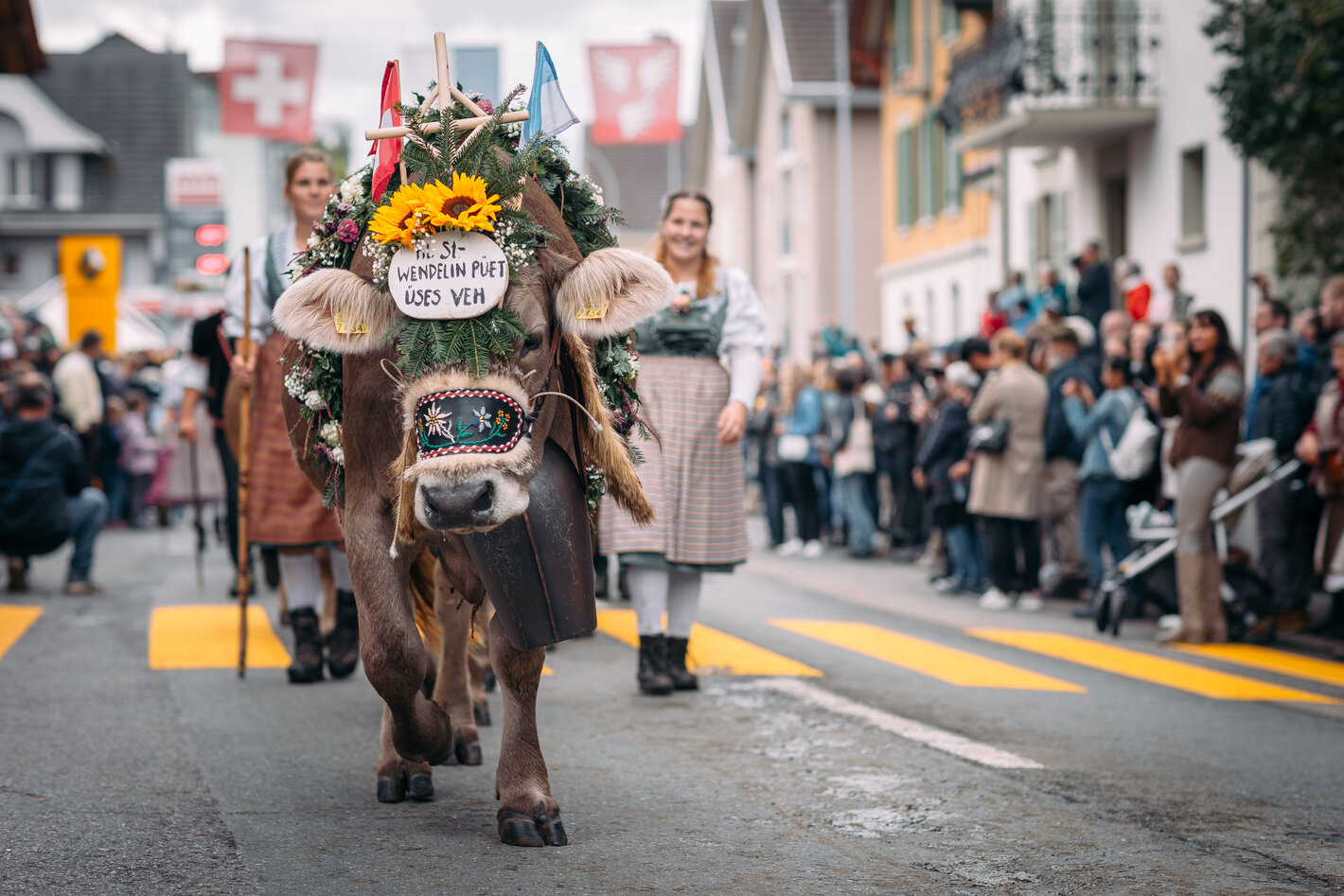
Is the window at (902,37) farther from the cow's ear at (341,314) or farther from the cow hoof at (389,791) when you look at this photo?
the cow's ear at (341,314)

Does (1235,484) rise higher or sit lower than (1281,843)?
higher

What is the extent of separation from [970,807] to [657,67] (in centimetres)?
2147

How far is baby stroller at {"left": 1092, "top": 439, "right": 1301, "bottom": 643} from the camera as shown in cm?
1080

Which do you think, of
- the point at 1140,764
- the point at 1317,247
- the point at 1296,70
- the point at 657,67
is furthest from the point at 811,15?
Answer: the point at 1140,764

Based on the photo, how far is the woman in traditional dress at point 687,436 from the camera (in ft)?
25.6

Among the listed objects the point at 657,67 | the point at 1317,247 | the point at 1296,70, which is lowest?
the point at 1317,247

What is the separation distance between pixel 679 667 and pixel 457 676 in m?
1.90

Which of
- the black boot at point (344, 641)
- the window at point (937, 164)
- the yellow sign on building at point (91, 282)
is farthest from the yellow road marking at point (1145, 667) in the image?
the window at point (937, 164)

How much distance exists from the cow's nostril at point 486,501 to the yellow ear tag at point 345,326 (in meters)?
0.72

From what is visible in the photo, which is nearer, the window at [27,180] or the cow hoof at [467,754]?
the cow hoof at [467,754]

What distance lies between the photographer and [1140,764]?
21.1 feet

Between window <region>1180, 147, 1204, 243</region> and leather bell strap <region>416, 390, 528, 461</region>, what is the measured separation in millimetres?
18275

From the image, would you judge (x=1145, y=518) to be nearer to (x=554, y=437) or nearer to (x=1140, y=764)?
(x=1140, y=764)

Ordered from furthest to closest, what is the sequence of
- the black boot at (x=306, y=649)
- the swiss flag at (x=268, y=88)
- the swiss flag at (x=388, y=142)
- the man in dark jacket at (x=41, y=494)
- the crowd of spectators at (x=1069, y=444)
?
the swiss flag at (x=268, y=88) → the man in dark jacket at (x=41, y=494) → the crowd of spectators at (x=1069, y=444) → the black boot at (x=306, y=649) → the swiss flag at (x=388, y=142)
